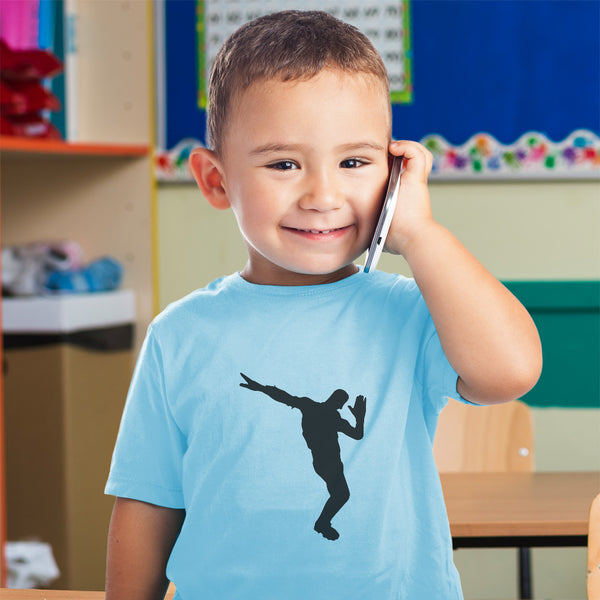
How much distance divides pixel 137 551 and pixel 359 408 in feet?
0.88

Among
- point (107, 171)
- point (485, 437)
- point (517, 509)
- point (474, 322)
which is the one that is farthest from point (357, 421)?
point (107, 171)

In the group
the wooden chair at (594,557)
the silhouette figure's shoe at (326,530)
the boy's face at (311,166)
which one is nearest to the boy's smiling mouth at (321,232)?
the boy's face at (311,166)

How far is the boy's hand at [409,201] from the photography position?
81 cm

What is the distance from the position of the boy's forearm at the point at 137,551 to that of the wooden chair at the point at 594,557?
42 centimetres

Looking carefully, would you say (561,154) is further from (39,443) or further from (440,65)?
(39,443)

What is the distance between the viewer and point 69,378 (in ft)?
7.50

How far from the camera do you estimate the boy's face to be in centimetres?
77

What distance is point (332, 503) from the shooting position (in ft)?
2.55

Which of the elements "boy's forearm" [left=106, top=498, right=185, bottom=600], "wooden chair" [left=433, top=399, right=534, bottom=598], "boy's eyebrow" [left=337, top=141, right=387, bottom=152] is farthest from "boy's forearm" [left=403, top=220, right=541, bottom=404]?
"wooden chair" [left=433, top=399, right=534, bottom=598]

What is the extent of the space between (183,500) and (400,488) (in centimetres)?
22

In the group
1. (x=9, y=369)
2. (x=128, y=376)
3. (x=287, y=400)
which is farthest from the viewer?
(x=128, y=376)

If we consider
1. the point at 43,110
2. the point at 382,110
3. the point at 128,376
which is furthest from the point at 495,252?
the point at 382,110

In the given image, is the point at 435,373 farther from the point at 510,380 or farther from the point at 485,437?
the point at 485,437

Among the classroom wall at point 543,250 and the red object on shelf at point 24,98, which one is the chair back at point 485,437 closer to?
the classroom wall at point 543,250
